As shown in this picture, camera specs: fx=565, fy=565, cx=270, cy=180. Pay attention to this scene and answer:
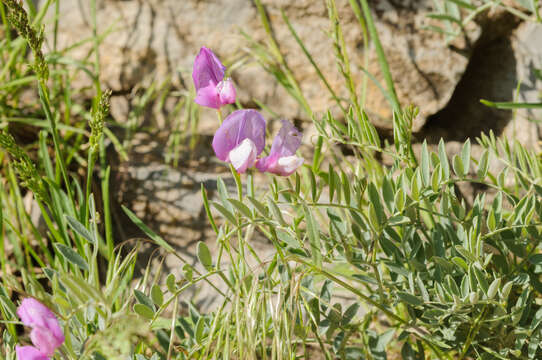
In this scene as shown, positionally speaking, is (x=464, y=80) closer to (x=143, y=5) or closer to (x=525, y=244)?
(x=525, y=244)

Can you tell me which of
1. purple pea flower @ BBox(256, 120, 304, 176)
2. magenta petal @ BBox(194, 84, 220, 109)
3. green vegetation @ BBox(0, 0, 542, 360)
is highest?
magenta petal @ BBox(194, 84, 220, 109)

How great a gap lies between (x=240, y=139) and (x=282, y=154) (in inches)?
2.3

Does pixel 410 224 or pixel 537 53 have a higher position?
pixel 537 53

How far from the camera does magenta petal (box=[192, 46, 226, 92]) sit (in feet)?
2.57

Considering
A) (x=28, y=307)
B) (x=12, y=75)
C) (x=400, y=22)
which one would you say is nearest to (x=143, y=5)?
(x=12, y=75)

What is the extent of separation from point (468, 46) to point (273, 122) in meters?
0.56

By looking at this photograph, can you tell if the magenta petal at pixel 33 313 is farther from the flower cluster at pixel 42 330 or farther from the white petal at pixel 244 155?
the white petal at pixel 244 155

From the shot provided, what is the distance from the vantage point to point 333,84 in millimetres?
1581

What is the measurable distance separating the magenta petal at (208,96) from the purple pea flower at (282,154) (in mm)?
113

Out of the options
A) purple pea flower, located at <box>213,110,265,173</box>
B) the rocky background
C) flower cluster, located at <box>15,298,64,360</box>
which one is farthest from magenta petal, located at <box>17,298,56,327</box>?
the rocky background

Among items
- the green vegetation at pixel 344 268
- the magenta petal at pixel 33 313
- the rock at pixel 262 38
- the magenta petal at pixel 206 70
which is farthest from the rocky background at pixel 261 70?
the magenta petal at pixel 33 313

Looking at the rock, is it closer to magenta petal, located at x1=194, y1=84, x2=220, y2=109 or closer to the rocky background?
the rocky background

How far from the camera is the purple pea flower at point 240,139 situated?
720mm

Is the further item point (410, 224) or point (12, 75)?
point (12, 75)
